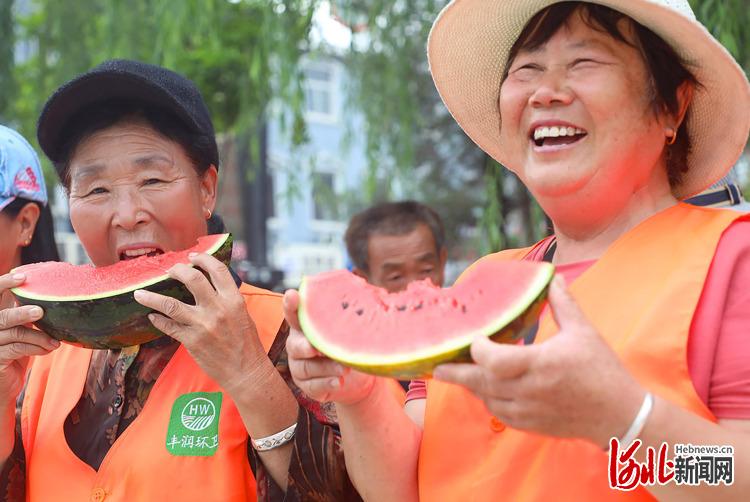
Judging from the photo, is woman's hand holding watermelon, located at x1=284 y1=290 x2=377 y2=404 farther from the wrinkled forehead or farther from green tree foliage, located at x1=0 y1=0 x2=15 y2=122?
green tree foliage, located at x1=0 y1=0 x2=15 y2=122

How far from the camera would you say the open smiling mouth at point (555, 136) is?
6.38ft

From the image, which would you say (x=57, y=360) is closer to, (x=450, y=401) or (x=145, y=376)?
(x=145, y=376)

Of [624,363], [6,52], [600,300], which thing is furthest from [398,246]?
[6,52]

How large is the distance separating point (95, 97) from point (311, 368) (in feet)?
3.86

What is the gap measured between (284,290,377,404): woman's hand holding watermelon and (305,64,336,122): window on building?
22.4 metres

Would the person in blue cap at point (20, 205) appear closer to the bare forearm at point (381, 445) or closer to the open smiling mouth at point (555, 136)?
the bare forearm at point (381, 445)

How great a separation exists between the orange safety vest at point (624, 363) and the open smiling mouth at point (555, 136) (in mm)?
264

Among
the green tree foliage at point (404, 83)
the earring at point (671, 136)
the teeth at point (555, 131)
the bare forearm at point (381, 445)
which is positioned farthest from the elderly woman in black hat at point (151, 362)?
the green tree foliage at point (404, 83)

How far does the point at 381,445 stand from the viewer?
1.95 meters

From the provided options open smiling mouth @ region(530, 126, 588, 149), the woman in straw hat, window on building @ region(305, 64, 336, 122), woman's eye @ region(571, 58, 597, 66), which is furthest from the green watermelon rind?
window on building @ region(305, 64, 336, 122)

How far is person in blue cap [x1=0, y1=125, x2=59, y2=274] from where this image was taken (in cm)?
281

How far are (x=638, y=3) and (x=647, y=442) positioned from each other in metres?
1.02

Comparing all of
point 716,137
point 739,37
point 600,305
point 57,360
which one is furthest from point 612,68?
point 739,37

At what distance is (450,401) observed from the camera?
1.95 m
